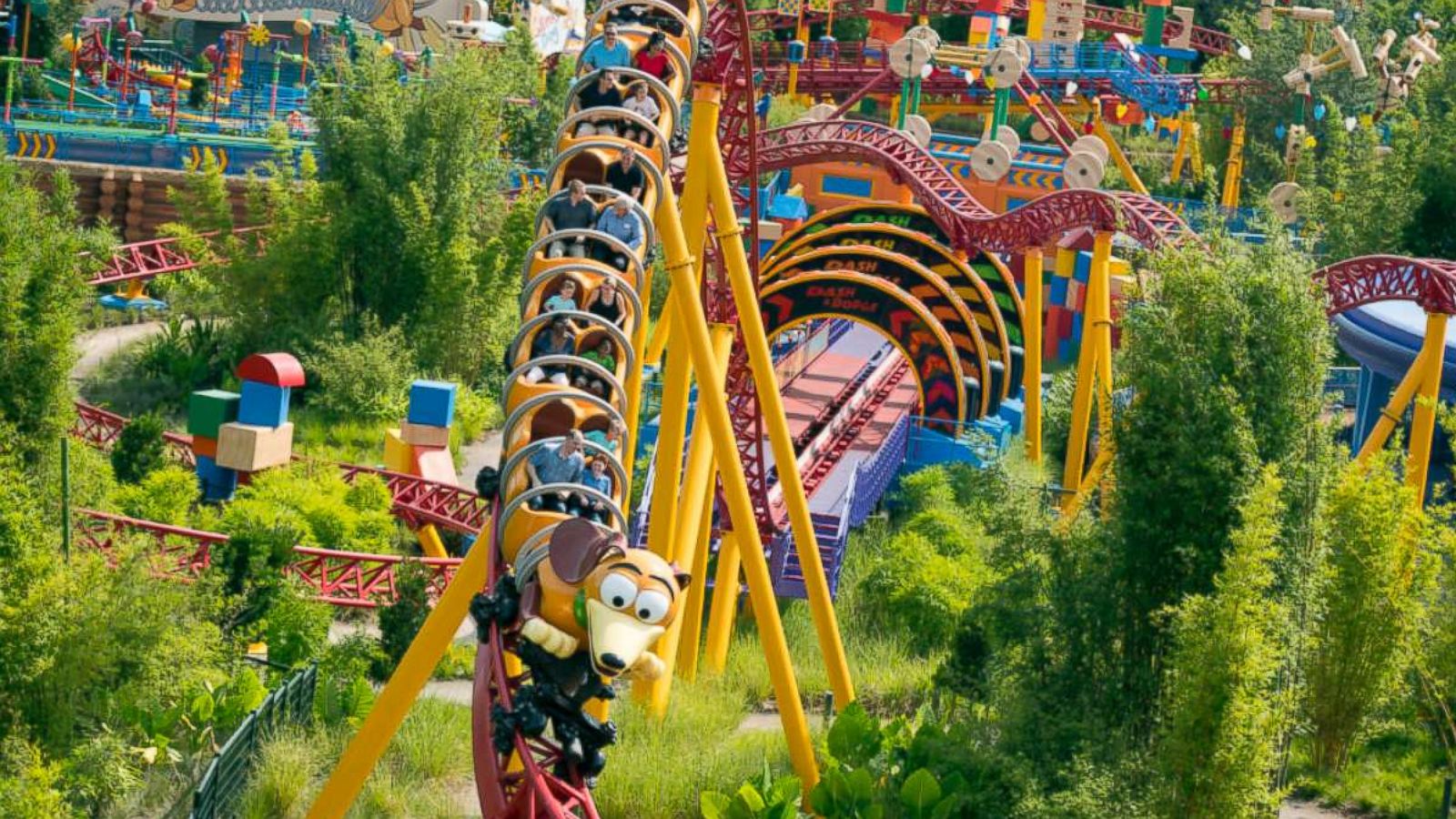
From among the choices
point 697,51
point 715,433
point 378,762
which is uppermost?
point 697,51

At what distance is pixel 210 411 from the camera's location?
1942cm

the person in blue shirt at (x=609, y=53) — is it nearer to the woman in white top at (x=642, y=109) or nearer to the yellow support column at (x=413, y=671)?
the woman in white top at (x=642, y=109)

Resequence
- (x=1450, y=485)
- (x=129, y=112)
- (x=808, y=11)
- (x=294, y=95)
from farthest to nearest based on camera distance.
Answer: (x=808, y=11) → (x=294, y=95) → (x=129, y=112) → (x=1450, y=485)

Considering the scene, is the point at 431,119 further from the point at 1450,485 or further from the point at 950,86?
the point at 950,86

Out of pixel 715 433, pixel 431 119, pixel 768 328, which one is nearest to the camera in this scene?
pixel 715 433

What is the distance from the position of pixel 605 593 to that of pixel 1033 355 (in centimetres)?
1464

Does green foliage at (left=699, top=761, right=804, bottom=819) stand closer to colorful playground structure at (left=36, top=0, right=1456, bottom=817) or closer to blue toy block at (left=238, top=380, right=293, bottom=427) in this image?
colorful playground structure at (left=36, top=0, right=1456, bottom=817)

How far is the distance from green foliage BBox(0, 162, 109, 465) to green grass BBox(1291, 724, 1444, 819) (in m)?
8.97

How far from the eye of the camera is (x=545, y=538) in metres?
10.1

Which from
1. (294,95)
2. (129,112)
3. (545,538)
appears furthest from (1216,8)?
(545,538)

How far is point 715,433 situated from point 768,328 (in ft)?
32.4

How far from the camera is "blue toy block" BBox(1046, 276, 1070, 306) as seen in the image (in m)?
31.1

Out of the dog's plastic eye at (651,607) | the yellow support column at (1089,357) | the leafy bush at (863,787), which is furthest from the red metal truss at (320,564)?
the dog's plastic eye at (651,607)

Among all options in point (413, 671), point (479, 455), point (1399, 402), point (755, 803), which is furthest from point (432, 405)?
point (1399, 402)
